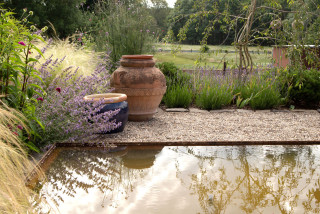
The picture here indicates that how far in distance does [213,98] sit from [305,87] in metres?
1.61

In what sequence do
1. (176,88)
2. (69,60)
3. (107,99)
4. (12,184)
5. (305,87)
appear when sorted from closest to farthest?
(12,184) < (107,99) < (69,60) < (305,87) < (176,88)

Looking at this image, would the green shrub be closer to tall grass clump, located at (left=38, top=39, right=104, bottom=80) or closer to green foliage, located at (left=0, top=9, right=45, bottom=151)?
tall grass clump, located at (left=38, top=39, right=104, bottom=80)

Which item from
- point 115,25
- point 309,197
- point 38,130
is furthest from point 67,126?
point 115,25

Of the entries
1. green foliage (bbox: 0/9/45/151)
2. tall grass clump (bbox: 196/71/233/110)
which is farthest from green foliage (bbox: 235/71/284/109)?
green foliage (bbox: 0/9/45/151)

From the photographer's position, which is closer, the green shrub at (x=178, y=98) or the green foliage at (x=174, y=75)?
the green shrub at (x=178, y=98)

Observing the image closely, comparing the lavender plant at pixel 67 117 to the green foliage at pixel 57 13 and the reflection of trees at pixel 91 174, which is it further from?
the green foliage at pixel 57 13

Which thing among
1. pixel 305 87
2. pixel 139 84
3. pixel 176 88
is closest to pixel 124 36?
pixel 176 88

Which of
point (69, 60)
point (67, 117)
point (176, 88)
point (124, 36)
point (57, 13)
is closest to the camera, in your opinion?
point (67, 117)

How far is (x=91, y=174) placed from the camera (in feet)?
9.70

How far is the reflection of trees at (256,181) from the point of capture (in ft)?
7.95

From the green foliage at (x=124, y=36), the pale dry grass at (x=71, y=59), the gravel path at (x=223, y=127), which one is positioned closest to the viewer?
the gravel path at (x=223, y=127)

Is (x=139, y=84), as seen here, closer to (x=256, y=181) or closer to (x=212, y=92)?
(x=212, y=92)

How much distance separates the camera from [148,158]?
11.1 feet

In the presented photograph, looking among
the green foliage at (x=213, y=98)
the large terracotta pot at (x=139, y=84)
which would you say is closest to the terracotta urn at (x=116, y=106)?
the large terracotta pot at (x=139, y=84)
